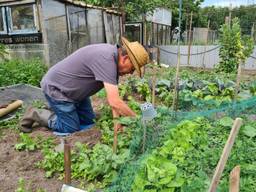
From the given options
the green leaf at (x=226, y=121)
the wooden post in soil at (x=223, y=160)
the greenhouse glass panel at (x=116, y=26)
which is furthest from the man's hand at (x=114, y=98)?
the greenhouse glass panel at (x=116, y=26)

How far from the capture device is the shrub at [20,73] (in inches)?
275

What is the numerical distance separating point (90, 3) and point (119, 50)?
358 inches

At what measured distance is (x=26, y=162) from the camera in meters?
3.39

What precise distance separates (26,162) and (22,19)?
7013 mm

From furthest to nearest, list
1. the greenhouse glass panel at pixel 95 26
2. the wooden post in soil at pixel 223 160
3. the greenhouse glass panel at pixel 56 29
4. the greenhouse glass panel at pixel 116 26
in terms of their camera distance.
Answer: the greenhouse glass panel at pixel 116 26, the greenhouse glass panel at pixel 95 26, the greenhouse glass panel at pixel 56 29, the wooden post in soil at pixel 223 160

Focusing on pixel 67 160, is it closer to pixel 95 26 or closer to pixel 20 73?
pixel 20 73

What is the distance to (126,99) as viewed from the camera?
19.2 feet

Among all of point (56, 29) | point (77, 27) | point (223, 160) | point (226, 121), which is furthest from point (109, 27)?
point (223, 160)

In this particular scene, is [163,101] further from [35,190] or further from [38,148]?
[35,190]

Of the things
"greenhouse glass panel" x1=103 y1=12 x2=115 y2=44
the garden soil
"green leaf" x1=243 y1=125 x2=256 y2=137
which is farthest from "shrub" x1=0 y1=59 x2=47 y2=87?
"greenhouse glass panel" x1=103 y1=12 x2=115 y2=44

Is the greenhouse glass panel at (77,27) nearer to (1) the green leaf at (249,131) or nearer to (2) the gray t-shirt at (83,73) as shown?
(2) the gray t-shirt at (83,73)

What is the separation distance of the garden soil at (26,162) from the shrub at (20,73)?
2794 mm

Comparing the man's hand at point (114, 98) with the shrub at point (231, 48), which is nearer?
the man's hand at point (114, 98)

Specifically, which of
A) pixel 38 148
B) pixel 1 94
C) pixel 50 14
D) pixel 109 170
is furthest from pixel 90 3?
pixel 109 170
